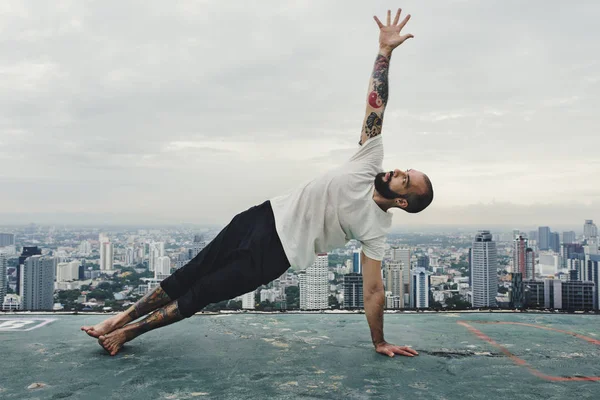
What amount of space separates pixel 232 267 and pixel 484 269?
2744cm

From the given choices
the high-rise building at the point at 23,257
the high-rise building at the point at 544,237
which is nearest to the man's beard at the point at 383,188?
the high-rise building at the point at 23,257

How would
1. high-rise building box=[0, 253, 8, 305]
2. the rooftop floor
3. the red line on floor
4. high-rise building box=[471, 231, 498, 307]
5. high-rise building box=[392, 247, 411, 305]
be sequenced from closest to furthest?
the rooftop floor, the red line on floor, high-rise building box=[0, 253, 8, 305], high-rise building box=[392, 247, 411, 305], high-rise building box=[471, 231, 498, 307]

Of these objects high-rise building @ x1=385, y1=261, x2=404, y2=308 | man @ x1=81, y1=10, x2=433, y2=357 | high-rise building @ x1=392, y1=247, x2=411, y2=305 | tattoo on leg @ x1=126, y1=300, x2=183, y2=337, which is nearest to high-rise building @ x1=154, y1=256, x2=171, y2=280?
high-rise building @ x1=385, y1=261, x2=404, y2=308

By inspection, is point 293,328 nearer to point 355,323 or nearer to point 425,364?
point 355,323

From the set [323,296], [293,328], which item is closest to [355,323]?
[293,328]

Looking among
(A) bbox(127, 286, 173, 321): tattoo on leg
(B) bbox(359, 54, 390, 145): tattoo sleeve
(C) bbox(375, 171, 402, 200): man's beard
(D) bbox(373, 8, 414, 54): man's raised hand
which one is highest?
(D) bbox(373, 8, 414, 54): man's raised hand

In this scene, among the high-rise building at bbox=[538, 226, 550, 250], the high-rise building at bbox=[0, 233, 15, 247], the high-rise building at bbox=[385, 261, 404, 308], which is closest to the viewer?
the high-rise building at bbox=[385, 261, 404, 308]

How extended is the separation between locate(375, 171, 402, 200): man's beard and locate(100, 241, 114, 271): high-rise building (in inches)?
1184

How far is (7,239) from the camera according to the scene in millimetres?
31781

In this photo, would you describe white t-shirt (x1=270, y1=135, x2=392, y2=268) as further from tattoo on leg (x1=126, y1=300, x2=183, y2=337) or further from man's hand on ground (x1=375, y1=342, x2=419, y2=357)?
tattoo on leg (x1=126, y1=300, x2=183, y2=337)

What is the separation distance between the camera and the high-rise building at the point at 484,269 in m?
24.6

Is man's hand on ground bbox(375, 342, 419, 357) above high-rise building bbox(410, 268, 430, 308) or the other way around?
above

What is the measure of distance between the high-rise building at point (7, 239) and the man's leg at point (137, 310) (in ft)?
110

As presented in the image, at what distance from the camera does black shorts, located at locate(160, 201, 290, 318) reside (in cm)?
286
